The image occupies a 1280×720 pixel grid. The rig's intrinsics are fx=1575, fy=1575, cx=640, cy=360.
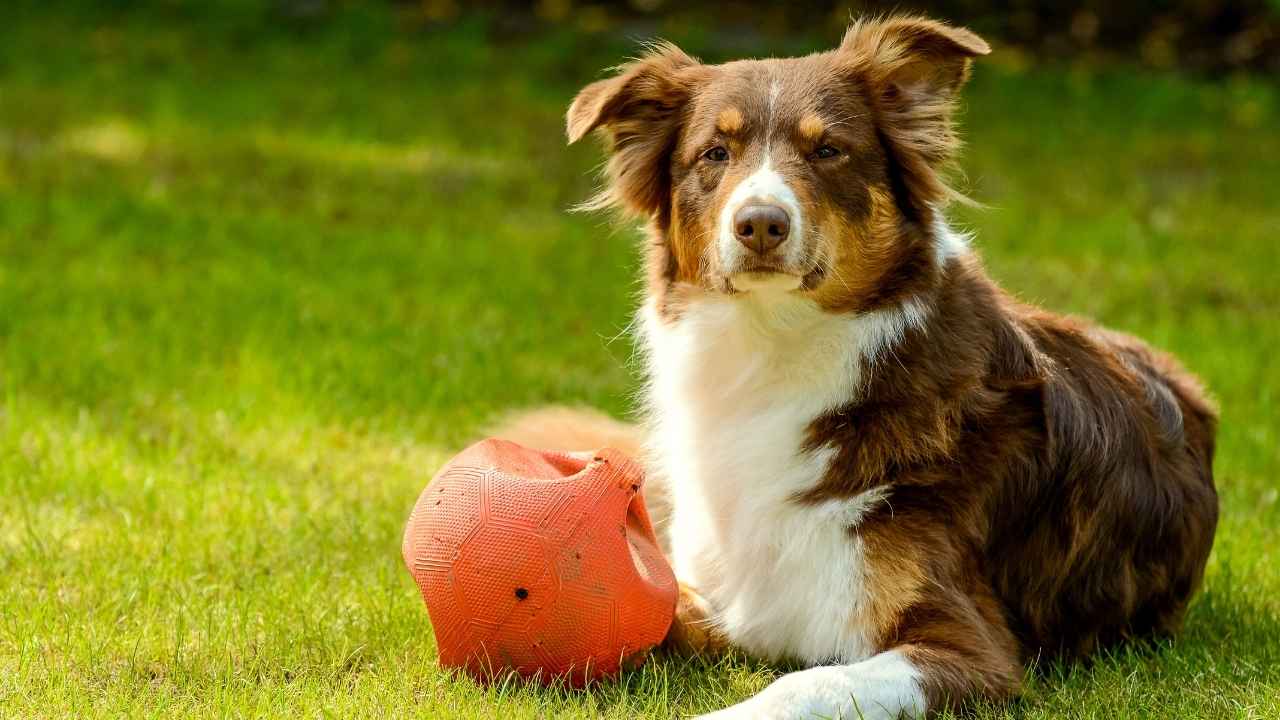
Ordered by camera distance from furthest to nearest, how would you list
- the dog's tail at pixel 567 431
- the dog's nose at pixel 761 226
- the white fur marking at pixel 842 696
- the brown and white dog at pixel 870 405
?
1. the dog's tail at pixel 567 431
2. the brown and white dog at pixel 870 405
3. the dog's nose at pixel 761 226
4. the white fur marking at pixel 842 696

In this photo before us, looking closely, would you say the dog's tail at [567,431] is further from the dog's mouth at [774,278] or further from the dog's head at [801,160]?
the dog's mouth at [774,278]

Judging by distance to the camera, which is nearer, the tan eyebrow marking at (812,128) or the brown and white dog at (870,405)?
the brown and white dog at (870,405)

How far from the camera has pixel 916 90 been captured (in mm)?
4625

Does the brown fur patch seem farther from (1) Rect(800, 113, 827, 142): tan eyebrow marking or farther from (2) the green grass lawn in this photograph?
(2) the green grass lawn

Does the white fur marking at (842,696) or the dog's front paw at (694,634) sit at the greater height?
the white fur marking at (842,696)

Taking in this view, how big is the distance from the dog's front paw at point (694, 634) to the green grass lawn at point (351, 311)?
0.27 feet

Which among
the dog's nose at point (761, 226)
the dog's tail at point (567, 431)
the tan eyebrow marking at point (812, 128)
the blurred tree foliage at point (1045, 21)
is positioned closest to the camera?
the dog's nose at point (761, 226)

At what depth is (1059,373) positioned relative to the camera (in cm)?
463

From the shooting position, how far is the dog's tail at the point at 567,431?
5.73 metres

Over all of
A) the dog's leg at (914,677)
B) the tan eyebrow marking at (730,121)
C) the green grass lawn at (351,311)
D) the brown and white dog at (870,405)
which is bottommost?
the green grass lawn at (351,311)

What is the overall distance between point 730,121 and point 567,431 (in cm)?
175

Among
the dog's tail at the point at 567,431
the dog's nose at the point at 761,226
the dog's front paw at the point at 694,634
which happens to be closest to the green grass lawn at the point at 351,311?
the dog's front paw at the point at 694,634

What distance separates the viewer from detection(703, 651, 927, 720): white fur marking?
3896mm

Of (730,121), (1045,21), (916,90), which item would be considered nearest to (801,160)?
(730,121)
